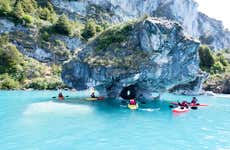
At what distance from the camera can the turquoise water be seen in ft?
102

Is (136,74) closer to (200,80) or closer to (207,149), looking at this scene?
(207,149)

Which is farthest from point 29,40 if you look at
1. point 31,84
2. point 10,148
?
point 10,148

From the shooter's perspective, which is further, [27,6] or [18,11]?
[27,6]

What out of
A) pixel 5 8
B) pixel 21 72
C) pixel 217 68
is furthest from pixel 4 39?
pixel 217 68

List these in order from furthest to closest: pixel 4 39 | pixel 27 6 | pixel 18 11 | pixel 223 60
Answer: pixel 223 60 < pixel 27 6 < pixel 18 11 < pixel 4 39

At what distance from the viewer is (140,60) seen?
67.8 metres

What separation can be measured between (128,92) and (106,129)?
37.1 meters

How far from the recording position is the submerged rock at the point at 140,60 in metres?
67.2

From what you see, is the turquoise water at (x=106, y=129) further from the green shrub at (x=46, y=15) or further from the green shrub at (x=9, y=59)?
the green shrub at (x=46, y=15)

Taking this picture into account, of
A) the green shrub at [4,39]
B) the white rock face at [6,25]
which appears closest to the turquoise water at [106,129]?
the green shrub at [4,39]

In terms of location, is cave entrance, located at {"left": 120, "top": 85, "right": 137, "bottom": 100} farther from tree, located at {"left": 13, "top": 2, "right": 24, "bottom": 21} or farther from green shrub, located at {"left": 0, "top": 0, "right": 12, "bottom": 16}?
green shrub, located at {"left": 0, "top": 0, "right": 12, "bottom": 16}

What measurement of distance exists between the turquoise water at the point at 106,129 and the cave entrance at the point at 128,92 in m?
20.2

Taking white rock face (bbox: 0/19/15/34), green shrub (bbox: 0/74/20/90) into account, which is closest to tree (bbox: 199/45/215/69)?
white rock face (bbox: 0/19/15/34)

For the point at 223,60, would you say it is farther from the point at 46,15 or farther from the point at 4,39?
the point at 4,39
